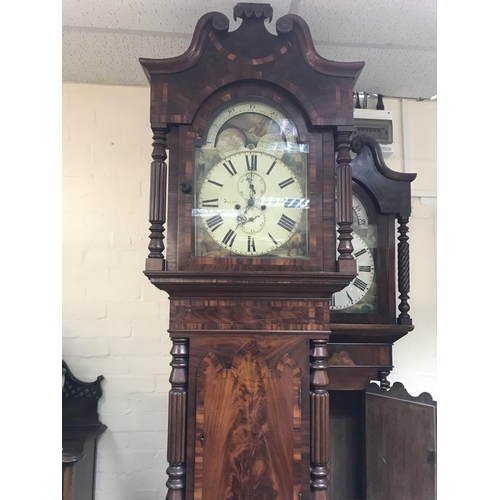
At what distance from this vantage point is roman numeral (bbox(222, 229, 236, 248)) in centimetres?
91

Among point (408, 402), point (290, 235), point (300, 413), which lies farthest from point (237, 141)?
point (408, 402)

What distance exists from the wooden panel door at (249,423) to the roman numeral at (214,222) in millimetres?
245

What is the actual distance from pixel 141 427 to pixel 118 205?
737 millimetres

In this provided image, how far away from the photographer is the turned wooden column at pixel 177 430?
0.85 m

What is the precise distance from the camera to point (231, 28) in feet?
3.80

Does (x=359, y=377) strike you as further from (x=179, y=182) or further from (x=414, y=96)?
(x=414, y=96)

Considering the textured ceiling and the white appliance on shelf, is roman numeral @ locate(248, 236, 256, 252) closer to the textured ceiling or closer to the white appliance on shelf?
the textured ceiling

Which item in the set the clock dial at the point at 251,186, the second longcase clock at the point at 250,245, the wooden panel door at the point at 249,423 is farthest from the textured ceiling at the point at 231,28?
the wooden panel door at the point at 249,423

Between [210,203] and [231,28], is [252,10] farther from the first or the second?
[210,203]

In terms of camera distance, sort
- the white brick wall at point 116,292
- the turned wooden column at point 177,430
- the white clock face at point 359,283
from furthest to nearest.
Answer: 1. the white brick wall at point 116,292
2. the white clock face at point 359,283
3. the turned wooden column at point 177,430

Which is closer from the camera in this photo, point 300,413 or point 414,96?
point 300,413

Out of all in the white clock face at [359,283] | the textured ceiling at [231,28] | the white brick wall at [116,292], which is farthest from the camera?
the white brick wall at [116,292]

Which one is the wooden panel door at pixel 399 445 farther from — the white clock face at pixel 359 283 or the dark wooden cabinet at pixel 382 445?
the white clock face at pixel 359 283

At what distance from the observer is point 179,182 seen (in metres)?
0.91
